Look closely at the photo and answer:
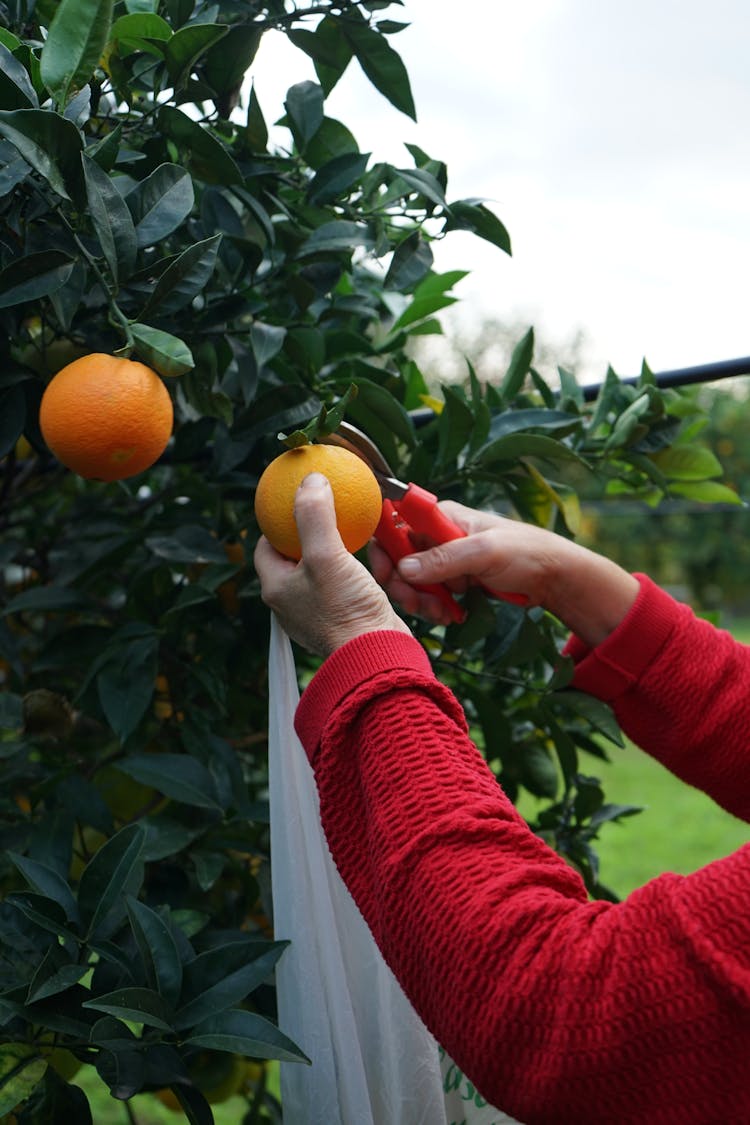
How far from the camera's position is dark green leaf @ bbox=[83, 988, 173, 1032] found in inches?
27.9

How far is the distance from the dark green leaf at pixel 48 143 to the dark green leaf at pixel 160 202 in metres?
0.06

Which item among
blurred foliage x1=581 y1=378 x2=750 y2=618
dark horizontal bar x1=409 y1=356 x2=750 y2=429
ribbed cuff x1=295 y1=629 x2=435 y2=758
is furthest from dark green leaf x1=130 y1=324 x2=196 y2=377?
blurred foliage x1=581 y1=378 x2=750 y2=618

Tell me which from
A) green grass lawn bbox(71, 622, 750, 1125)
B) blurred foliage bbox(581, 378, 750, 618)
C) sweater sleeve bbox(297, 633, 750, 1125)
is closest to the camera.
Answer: sweater sleeve bbox(297, 633, 750, 1125)

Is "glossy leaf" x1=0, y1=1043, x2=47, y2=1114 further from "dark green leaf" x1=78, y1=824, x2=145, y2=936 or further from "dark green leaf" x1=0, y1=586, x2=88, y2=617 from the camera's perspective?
"dark green leaf" x1=0, y1=586, x2=88, y2=617

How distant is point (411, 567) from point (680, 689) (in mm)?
300

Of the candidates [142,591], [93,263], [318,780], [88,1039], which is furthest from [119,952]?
[93,263]

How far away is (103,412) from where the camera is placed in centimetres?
76

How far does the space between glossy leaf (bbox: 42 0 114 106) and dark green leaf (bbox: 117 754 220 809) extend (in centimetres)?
55

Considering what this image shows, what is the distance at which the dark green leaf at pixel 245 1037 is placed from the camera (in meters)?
0.73

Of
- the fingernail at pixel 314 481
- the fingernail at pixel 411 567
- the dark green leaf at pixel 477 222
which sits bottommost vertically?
the fingernail at pixel 411 567

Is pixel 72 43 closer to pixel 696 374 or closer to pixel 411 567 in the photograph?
pixel 411 567

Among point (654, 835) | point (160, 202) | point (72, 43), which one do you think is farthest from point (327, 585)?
point (654, 835)

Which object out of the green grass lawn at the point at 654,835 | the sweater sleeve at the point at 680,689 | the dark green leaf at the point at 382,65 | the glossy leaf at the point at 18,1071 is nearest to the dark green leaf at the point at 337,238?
the dark green leaf at the point at 382,65

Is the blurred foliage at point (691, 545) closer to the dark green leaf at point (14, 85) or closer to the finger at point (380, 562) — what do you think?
the finger at point (380, 562)
